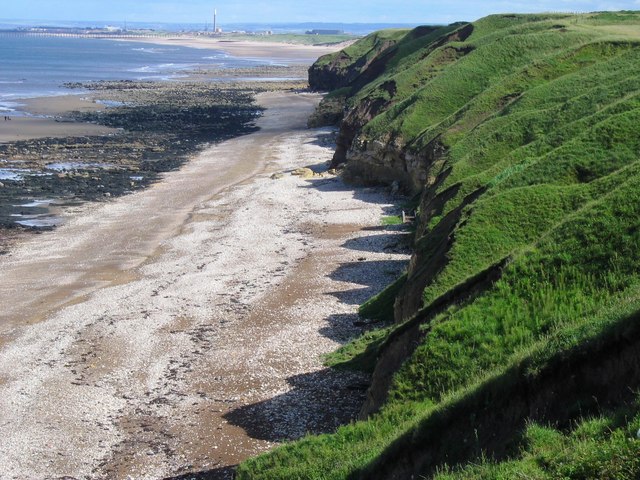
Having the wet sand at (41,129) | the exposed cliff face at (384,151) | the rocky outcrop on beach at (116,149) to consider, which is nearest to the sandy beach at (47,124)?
the wet sand at (41,129)

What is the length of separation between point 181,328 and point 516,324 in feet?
42.5

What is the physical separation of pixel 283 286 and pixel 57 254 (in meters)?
11.1

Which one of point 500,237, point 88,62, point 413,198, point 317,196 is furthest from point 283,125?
point 88,62

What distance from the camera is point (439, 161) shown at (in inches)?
1297

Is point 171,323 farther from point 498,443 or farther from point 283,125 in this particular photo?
point 283,125

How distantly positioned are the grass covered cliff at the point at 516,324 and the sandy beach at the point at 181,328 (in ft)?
6.84

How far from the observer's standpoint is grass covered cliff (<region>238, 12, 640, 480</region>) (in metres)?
8.48

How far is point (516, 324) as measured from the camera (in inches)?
533

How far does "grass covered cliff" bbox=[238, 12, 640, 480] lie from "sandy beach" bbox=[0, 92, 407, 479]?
2.08 metres

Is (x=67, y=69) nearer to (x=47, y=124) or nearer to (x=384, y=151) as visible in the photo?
(x=47, y=124)

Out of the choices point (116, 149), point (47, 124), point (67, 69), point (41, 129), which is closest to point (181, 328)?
point (116, 149)

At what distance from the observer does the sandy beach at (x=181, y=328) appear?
1750 centimetres

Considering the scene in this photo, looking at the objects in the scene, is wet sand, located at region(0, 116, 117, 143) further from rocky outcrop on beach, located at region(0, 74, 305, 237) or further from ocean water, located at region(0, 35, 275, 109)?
ocean water, located at region(0, 35, 275, 109)

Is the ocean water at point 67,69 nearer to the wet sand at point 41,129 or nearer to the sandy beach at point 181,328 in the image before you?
the wet sand at point 41,129
